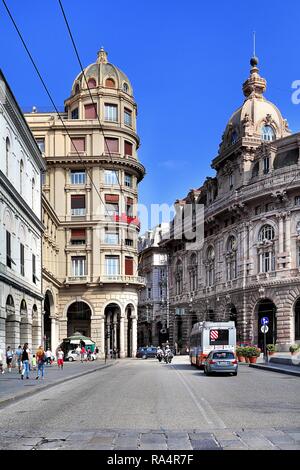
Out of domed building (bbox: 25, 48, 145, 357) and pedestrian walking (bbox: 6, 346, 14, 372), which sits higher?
domed building (bbox: 25, 48, 145, 357)

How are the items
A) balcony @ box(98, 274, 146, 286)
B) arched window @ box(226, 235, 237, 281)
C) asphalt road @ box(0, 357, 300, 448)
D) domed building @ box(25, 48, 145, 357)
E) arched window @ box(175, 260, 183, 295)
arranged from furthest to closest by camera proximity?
arched window @ box(175, 260, 183, 295) → arched window @ box(226, 235, 237, 281) → domed building @ box(25, 48, 145, 357) → balcony @ box(98, 274, 146, 286) → asphalt road @ box(0, 357, 300, 448)

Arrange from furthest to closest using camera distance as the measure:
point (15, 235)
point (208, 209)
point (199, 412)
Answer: point (208, 209)
point (15, 235)
point (199, 412)

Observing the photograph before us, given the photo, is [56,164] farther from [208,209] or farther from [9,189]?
[9,189]

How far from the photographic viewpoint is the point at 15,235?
3953cm

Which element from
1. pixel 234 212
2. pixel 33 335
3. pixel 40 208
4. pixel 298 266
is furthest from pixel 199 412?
pixel 234 212

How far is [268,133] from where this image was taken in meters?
70.4

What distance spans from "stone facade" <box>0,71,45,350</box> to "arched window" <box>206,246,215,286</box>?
29698 mm

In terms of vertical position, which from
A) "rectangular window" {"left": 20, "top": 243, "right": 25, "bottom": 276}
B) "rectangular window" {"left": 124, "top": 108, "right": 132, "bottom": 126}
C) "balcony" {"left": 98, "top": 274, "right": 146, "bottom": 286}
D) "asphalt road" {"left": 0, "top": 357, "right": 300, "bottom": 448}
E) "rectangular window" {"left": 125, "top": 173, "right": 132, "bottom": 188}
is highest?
"rectangular window" {"left": 124, "top": 108, "right": 132, "bottom": 126}

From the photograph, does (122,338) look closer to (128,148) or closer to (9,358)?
(128,148)

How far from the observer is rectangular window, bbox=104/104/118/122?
71000 mm

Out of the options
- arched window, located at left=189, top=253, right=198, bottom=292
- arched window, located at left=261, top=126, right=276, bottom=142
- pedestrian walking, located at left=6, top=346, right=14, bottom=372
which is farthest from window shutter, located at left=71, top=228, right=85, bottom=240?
pedestrian walking, located at left=6, top=346, right=14, bottom=372

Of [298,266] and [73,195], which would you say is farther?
[73,195]

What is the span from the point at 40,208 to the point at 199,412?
126ft

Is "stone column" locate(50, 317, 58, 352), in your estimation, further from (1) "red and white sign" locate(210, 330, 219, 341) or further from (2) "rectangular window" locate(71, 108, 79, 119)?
(1) "red and white sign" locate(210, 330, 219, 341)
